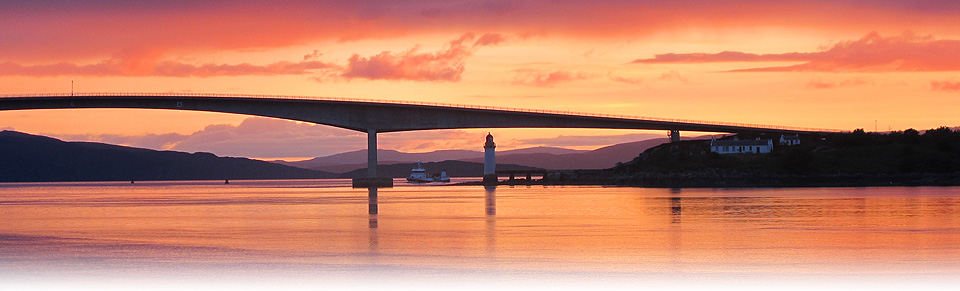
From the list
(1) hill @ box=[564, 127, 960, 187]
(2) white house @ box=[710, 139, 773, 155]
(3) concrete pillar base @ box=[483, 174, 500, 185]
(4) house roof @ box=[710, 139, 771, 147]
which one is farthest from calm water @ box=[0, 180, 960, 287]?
(3) concrete pillar base @ box=[483, 174, 500, 185]

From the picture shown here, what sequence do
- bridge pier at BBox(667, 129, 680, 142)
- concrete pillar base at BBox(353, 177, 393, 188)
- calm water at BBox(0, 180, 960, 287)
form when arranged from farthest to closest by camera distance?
bridge pier at BBox(667, 129, 680, 142), concrete pillar base at BBox(353, 177, 393, 188), calm water at BBox(0, 180, 960, 287)

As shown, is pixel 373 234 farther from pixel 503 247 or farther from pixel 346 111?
pixel 346 111

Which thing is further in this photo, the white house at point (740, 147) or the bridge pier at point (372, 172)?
the white house at point (740, 147)

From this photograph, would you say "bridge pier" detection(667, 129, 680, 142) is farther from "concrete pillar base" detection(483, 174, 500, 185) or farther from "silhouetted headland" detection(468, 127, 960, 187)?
"concrete pillar base" detection(483, 174, 500, 185)

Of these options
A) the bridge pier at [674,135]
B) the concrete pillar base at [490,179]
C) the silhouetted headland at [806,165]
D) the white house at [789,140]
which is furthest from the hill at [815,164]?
the concrete pillar base at [490,179]

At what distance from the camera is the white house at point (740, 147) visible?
157m

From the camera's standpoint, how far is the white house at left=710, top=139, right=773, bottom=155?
156750 mm

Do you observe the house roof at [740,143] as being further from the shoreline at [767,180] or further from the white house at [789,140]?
the shoreline at [767,180]

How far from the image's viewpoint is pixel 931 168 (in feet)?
445

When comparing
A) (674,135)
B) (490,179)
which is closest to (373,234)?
(674,135)

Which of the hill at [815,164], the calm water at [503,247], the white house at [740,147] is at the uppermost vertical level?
the white house at [740,147]

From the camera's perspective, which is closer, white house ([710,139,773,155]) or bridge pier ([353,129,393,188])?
bridge pier ([353,129,393,188])

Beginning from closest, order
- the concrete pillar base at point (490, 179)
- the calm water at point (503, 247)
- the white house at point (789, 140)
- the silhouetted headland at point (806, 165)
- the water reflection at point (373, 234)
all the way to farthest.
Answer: the calm water at point (503, 247), the water reflection at point (373, 234), the silhouetted headland at point (806, 165), the white house at point (789, 140), the concrete pillar base at point (490, 179)

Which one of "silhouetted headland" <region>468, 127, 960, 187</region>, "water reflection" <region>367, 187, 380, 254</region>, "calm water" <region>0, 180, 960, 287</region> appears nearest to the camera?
"calm water" <region>0, 180, 960, 287</region>
